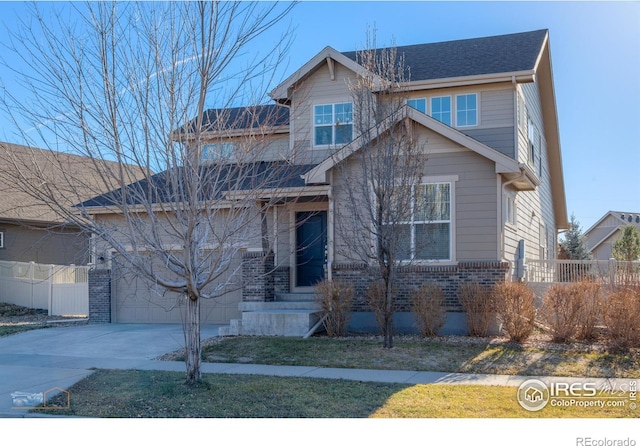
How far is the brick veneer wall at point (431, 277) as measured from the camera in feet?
42.9

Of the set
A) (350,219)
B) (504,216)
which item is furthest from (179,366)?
(504,216)

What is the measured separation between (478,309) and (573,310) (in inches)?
75.7

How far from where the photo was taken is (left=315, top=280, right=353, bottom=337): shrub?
13.2 meters

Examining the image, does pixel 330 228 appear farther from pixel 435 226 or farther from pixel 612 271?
pixel 612 271

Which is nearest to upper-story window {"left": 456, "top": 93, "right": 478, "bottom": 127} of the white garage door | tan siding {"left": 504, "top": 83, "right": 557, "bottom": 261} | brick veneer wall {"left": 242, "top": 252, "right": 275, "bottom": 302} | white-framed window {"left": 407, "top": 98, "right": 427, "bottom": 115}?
white-framed window {"left": 407, "top": 98, "right": 427, "bottom": 115}

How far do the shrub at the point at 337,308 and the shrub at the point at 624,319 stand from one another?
5.08 metres

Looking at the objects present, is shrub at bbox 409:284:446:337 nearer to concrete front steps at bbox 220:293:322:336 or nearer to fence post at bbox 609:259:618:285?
concrete front steps at bbox 220:293:322:336

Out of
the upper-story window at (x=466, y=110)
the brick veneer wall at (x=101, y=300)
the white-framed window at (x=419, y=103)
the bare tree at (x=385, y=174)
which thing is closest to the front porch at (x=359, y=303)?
the bare tree at (x=385, y=174)

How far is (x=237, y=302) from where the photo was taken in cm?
1627

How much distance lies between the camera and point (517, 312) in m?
11.9

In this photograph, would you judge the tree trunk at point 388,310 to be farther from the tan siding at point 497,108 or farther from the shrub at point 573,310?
the tan siding at point 497,108

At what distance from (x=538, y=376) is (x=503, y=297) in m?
2.93

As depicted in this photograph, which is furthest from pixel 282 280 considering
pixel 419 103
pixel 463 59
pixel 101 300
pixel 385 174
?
pixel 463 59

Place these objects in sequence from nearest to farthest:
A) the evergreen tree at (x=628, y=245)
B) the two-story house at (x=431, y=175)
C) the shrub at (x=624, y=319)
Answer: the shrub at (x=624, y=319) → the two-story house at (x=431, y=175) → the evergreen tree at (x=628, y=245)
